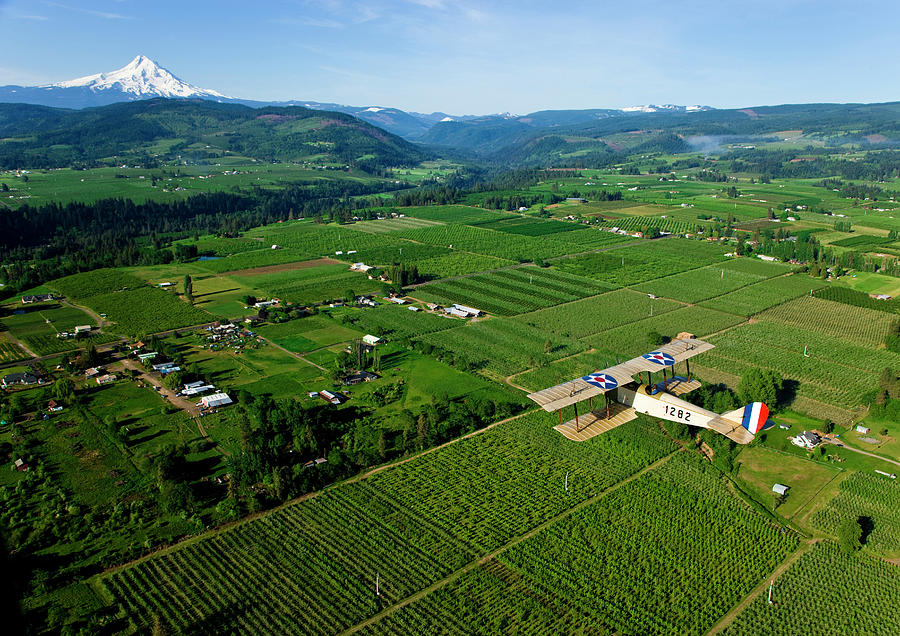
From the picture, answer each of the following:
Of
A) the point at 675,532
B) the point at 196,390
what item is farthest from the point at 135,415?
the point at 675,532

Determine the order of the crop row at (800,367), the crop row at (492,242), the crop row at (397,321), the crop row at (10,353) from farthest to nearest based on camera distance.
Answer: the crop row at (492,242), the crop row at (397,321), the crop row at (10,353), the crop row at (800,367)

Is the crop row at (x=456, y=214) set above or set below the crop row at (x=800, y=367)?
above

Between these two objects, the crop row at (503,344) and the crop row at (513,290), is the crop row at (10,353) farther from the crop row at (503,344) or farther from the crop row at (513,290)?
the crop row at (513,290)

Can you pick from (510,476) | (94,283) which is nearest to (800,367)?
(510,476)

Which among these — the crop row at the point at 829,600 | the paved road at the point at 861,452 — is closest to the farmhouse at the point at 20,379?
the crop row at the point at 829,600

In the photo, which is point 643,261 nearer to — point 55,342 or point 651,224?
point 651,224

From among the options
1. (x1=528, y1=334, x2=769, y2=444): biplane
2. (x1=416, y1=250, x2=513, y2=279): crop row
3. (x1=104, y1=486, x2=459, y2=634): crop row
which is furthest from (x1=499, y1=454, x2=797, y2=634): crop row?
(x1=416, y1=250, x2=513, y2=279): crop row

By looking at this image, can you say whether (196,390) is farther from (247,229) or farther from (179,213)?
(179,213)
